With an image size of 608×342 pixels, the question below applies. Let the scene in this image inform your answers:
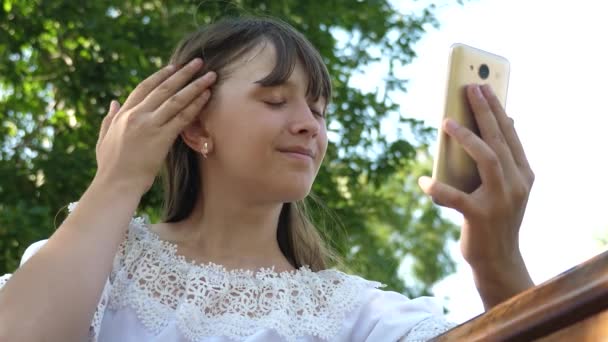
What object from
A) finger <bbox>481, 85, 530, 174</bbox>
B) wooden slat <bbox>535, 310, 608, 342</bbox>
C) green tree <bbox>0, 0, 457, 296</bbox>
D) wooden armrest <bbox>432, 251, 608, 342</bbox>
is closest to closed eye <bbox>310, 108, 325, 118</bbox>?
finger <bbox>481, 85, 530, 174</bbox>

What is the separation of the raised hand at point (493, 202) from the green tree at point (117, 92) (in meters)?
4.20

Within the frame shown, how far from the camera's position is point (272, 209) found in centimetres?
262

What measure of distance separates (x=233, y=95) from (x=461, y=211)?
91cm

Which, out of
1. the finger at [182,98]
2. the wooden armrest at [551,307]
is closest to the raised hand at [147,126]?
the finger at [182,98]

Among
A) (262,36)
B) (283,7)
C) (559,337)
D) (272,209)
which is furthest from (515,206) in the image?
(283,7)

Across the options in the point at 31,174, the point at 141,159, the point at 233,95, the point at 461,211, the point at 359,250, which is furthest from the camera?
the point at 359,250

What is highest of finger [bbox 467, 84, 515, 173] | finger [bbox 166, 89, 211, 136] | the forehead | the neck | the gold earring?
finger [bbox 467, 84, 515, 173]

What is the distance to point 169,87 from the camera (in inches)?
98.7

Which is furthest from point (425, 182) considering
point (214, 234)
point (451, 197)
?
point (214, 234)

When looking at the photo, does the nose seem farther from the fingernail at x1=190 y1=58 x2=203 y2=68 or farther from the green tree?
the green tree

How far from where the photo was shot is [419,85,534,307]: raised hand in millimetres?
1823

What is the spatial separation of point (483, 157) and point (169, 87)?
93 centimetres

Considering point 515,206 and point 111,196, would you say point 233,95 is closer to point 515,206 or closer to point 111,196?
point 111,196

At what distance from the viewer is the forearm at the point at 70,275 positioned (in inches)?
84.1
